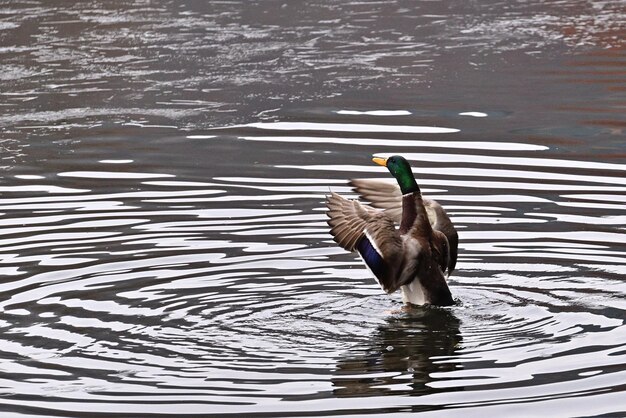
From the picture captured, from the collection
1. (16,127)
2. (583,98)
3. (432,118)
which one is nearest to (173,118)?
(16,127)

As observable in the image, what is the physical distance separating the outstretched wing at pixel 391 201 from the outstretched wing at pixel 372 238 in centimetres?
53

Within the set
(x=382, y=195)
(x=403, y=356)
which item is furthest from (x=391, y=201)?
(x=403, y=356)

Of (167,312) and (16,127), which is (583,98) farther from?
(167,312)

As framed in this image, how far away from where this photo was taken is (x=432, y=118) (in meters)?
15.2

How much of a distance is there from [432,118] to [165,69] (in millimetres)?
4606

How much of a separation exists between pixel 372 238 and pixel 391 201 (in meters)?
1.15

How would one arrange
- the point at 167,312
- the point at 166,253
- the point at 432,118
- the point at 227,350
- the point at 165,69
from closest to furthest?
the point at 227,350
the point at 167,312
the point at 166,253
the point at 432,118
the point at 165,69

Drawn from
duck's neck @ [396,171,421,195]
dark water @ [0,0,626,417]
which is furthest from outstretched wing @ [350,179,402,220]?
duck's neck @ [396,171,421,195]

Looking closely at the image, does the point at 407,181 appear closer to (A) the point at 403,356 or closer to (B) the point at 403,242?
(B) the point at 403,242

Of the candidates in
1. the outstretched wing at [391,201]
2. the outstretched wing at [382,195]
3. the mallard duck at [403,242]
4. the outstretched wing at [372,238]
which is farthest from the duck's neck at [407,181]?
the outstretched wing at [382,195]

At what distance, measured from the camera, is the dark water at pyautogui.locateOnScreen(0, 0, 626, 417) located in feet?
24.5

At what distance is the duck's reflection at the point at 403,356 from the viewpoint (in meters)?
7.40

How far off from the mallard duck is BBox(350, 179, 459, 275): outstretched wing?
8 cm

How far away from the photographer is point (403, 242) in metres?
8.95
